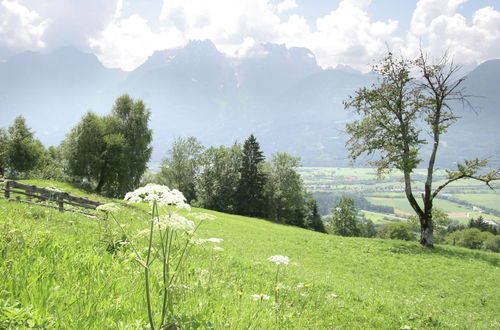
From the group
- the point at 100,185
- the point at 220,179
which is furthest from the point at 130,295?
the point at 220,179

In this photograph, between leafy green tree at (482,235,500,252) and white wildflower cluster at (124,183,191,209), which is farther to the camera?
leafy green tree at (482,235,500,252)

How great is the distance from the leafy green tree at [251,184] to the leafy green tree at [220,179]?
2.66m

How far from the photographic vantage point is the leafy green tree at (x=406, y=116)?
24.8 m

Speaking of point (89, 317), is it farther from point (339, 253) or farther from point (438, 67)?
point (438, 67)

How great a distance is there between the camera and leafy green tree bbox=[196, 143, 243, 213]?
3093 inches

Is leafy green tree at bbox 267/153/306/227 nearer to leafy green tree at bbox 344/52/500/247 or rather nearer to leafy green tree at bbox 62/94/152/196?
leafy green tree at bbox 62/94/152/196

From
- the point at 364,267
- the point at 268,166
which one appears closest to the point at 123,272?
the point at 364,267

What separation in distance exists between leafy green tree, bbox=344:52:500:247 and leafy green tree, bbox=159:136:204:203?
213 ft

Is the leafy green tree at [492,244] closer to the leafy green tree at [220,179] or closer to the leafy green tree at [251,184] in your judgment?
the leafy green tree at [251,184]

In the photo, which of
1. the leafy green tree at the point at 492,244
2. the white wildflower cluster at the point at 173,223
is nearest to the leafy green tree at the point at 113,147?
the white wildflower cluster at the point at 173,223

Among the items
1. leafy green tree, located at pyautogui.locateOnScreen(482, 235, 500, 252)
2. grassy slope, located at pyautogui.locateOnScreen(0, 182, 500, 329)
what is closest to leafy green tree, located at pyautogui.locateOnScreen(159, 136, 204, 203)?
grassy slope, located at pyautogui.locateOnScreen(0, 182, 500, 329)

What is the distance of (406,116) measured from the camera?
1012 inches

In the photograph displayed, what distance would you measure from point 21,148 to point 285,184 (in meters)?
58.9

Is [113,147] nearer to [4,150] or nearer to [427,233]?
[4,150]
